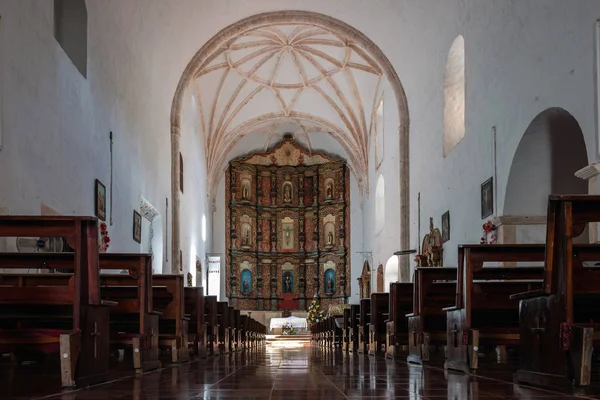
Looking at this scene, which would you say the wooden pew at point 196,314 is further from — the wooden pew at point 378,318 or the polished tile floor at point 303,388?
the polished tile floor at point 303,388

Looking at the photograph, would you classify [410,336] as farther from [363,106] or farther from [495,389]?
[363,106]

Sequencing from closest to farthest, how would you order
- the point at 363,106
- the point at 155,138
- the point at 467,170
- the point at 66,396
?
the point at 66,396 → the point at 467,170 → the point at 155,138 → the point at 363,106

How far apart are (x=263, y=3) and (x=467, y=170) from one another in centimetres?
802

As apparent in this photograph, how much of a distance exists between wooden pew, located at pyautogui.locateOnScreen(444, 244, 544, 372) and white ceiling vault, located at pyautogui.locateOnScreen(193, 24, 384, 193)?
47.3ft

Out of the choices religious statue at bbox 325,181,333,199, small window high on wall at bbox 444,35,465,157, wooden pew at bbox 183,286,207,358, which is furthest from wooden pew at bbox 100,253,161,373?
religious statue at bbox 325,181,333,199

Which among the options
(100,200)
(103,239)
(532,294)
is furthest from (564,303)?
(100,200)

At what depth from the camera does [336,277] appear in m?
31.6

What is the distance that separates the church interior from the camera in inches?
196

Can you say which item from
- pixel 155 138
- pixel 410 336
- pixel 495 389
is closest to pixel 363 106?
pixel 155 138

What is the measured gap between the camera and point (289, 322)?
29266mm

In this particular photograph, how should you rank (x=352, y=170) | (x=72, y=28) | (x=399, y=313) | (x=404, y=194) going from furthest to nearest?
(x=352, y=170) < (x=404, y=194) < (x=72, y=28) < (x=399, y=313)

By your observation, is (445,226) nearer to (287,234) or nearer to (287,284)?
(287,284)

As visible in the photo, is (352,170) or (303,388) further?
(352,170)

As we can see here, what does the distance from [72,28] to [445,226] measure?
800 centimetres
